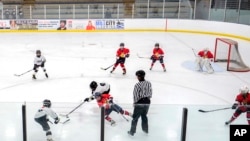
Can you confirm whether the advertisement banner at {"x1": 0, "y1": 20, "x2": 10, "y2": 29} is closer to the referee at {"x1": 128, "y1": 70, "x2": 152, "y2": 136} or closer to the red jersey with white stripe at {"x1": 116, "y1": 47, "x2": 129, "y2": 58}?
Result: the red jersey with white stripe at {"x1": 116, "y1": 47, "x2": 129, "y2": 58}

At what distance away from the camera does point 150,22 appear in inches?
666

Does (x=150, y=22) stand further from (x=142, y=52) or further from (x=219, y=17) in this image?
(x=142, y=52)

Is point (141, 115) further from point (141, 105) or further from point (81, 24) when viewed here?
point (81, 24)

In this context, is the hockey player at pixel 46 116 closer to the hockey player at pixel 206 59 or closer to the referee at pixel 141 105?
the referee at pixel 141 105

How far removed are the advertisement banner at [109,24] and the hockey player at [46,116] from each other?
12.7 meters

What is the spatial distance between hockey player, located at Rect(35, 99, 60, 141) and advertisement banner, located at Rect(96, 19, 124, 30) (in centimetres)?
1275

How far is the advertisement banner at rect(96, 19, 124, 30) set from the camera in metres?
16.6

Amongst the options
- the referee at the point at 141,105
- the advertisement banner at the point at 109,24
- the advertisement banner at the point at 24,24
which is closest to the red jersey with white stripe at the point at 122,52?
the referee at the point at 141,105

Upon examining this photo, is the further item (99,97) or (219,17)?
(219,17)

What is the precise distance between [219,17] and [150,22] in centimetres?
329

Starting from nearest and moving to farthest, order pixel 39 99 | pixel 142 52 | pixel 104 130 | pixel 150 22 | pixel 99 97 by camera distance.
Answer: pixel 104 130 < pixel 99 97 < pixel 39 99 < pixel 142 52 < pixel 150 22

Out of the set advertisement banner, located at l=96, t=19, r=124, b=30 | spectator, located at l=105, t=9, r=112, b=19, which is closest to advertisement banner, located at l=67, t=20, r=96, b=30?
advertisement banner, located at l=96, t=19, r=124, b=30

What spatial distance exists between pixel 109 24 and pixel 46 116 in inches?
512

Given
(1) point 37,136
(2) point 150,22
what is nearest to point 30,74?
(1) point 37,136
